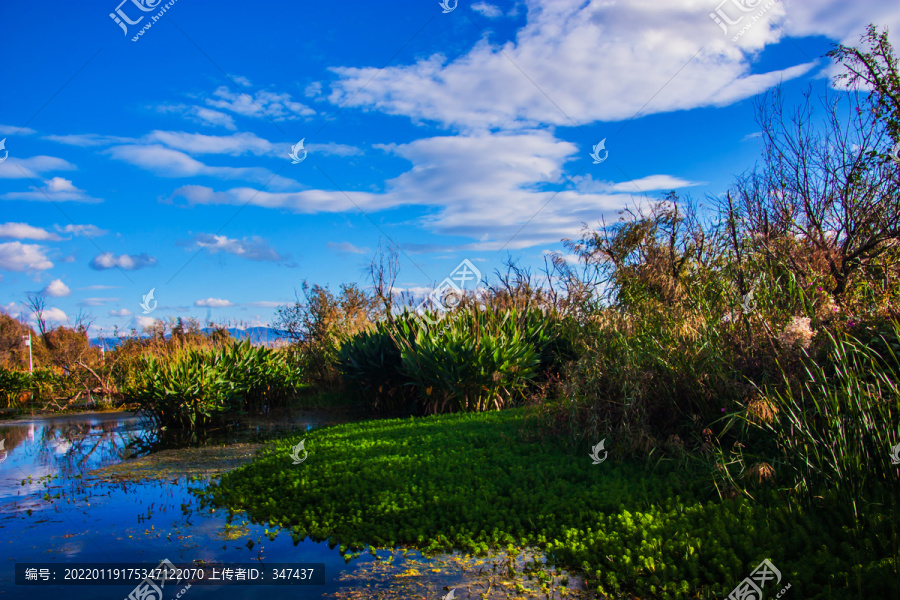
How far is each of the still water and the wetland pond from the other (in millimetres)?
11

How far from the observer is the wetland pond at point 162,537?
4066mm

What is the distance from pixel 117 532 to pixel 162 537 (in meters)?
0.56

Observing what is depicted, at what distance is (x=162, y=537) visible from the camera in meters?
5.21

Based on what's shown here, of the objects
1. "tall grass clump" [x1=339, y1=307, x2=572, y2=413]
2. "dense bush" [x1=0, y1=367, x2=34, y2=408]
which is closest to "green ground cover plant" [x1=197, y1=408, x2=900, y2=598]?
"tall grass clump" [x1=339, y1=307, x2=572, y2=413]

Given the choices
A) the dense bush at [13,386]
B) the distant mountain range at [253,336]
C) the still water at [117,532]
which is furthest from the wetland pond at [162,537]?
the dense bush at [13,386]

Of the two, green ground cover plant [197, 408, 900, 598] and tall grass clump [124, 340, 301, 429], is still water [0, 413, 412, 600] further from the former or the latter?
tall grass clump [124, 340, 301, 429]

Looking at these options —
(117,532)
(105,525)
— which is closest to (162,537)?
(117,532)

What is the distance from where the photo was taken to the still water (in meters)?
4.17

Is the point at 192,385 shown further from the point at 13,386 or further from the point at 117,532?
the point at 13,386

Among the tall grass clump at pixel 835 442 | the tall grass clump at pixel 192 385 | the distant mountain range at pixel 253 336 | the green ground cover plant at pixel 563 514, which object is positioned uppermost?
the distant mountain range at pixel 253 336

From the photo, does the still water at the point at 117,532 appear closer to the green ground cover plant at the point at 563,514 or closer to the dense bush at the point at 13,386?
the green ground cover plant at the point at 563,514

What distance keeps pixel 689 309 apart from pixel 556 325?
5384mm

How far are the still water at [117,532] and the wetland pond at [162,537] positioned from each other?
0.01 metres

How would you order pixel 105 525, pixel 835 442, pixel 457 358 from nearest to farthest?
1. pixel 835 442
2. pixel 105 525
3. pixel 457 358
